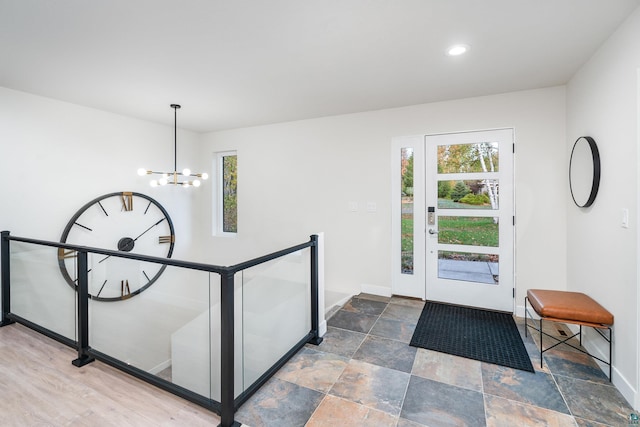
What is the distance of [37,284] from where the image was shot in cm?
311

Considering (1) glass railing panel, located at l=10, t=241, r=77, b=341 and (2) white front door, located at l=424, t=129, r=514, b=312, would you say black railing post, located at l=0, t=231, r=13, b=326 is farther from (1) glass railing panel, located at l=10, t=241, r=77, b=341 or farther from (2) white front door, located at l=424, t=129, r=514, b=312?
(2) white front door, located at l=424, t=129, r=514, b=312

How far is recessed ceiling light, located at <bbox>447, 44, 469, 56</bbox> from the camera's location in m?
2.31

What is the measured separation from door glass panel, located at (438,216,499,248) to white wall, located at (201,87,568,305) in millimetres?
254

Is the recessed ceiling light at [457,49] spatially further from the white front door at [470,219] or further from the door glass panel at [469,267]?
the door glass panel at [469,267]

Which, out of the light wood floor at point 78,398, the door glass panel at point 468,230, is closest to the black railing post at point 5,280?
the light wood floor at point 78,398

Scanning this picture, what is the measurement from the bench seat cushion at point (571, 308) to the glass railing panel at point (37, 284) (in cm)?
408

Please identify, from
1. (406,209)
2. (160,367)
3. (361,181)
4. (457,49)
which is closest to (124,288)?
(160,367)

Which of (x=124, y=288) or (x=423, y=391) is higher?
(x=124, y=288)

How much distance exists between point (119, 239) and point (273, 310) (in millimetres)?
3017

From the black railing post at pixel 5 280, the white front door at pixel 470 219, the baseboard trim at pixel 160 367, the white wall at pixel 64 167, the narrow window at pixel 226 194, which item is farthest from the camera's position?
the narrow window at pixel 226 194

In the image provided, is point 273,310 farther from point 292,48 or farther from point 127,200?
point 127,200

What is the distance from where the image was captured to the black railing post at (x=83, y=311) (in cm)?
242

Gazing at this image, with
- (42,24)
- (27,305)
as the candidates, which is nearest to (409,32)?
(42,24)

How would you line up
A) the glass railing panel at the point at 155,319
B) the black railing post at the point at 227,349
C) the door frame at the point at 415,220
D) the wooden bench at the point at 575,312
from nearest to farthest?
the black railing post at the point at 227,349 → the glass railing panel at the point at 155,319 → the wooden bench at the point at 575,312 → the door frame at the point at 415,220
